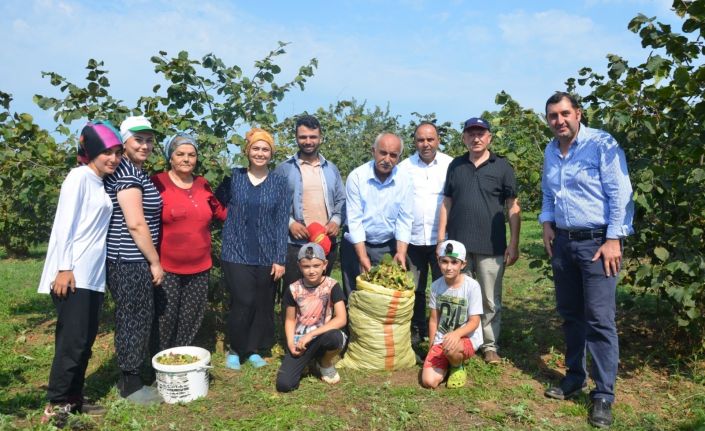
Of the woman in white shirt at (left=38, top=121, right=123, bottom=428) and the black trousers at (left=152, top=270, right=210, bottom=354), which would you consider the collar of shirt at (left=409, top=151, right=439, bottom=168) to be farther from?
the woman in white shirt at (left=38, top=121, right=123, bottom=428)

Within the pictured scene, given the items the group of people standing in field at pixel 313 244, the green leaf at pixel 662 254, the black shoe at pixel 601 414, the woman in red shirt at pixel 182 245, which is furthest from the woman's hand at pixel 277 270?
the green leaf at pixel 662 254

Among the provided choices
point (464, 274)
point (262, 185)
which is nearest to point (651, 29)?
point (464, 274)

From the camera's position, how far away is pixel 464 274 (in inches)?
185

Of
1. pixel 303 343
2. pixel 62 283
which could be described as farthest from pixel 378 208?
pixel 62 283

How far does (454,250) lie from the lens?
4.48 meters

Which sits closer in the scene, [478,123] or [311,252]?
[311,252]

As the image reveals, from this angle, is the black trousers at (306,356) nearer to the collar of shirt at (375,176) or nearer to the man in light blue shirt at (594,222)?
the collar of shirt at (375,176)

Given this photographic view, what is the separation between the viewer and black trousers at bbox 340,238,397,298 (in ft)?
16.6

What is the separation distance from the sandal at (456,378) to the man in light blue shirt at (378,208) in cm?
98

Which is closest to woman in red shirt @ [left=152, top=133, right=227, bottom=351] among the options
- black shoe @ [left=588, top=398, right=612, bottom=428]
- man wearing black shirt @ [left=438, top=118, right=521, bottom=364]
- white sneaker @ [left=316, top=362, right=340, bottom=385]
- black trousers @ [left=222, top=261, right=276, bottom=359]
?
black trousers @ [left=222, top=261, right=276, bottom=359]

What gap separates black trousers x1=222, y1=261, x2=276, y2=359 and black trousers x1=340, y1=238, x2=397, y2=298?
70 cm

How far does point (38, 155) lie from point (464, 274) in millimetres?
4081

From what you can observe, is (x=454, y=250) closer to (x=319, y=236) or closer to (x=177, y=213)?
(x=319, y=236)

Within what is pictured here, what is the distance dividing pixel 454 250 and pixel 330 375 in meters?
1.40
